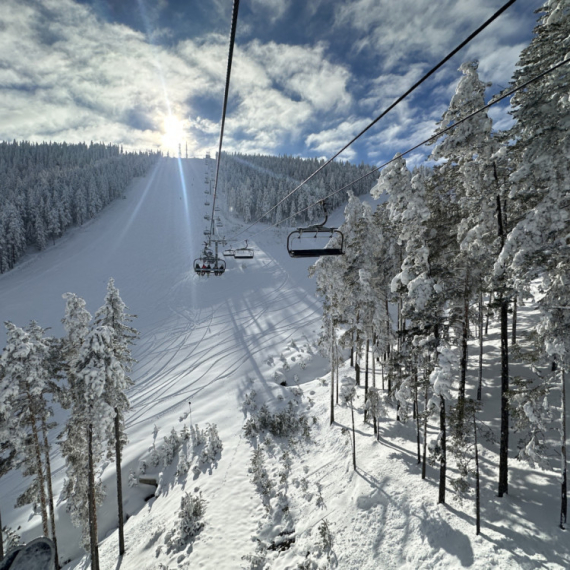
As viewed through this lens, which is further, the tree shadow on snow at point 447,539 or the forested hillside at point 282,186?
the forested hillside at point 282,186

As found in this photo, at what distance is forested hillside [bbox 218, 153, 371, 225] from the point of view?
96.8 m

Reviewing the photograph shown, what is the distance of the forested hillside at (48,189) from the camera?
221 feet

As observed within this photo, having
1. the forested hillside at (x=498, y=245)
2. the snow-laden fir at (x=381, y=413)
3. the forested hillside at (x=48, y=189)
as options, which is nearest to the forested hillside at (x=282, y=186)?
the forested hillside at (x=48, y=189)

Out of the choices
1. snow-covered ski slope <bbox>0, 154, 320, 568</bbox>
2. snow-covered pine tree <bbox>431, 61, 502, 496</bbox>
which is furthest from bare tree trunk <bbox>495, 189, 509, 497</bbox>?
snow-covered ski slope <bbox>0, 154, 320, 568</bbox>

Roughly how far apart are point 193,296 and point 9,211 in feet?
177

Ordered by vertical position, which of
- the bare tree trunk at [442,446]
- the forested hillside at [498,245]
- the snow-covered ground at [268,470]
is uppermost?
the forested hillside at [498,245]

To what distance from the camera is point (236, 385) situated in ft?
97.8

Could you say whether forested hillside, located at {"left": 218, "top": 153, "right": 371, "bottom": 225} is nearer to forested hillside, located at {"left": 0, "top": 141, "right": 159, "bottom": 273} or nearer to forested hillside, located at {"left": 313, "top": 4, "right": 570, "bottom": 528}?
forested hillside, located at {"left": 0, "top": 141, "right": 159, "bottom": 273}

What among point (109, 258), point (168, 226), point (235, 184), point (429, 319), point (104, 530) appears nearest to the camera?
point (429, 319)

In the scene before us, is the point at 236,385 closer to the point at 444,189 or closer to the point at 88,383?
the point at 88,383

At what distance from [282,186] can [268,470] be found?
96.9 m

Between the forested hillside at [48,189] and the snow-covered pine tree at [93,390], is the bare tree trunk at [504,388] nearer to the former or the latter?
the snow-covered pine tree at [93,390]

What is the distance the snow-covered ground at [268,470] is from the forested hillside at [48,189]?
20.6 m

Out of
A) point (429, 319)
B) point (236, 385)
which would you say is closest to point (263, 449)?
point (236, 385)
